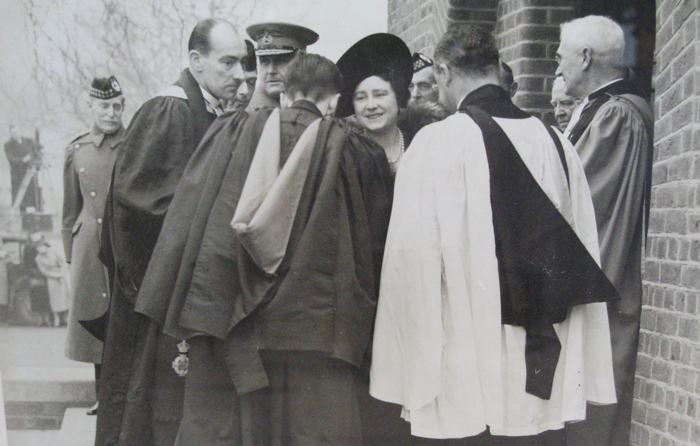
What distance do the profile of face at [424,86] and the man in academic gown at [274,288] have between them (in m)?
1.43

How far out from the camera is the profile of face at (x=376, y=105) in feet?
10.1

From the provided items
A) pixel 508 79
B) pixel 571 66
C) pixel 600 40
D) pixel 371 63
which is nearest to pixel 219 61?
pixel 371 63

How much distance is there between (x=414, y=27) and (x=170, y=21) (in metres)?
1.63

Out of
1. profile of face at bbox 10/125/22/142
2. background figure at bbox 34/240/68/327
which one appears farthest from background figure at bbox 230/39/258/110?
background figure at bbox 34/240/68/327

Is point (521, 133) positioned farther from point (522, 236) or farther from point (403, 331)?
point (403, 331)

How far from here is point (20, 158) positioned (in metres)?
3.23

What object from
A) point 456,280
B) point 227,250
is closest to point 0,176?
point 227,250

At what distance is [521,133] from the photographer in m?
2.45

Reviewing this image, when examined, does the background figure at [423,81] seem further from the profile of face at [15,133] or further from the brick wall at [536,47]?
the profile of face at [15,133]

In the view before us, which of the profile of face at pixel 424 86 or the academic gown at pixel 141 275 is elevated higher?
the profile of face at pixel 424 86

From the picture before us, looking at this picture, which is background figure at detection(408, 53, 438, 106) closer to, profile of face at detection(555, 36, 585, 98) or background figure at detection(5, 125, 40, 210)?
profile of face at detection(555, 36, 585, 98)

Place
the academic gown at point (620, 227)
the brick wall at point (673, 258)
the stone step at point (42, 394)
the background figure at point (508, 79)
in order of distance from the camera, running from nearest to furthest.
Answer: the brick wall at point (673, 258) → the academic gown at point (620, 227) → the stone step at point (42, 394) → the background figure at point (508, 79)

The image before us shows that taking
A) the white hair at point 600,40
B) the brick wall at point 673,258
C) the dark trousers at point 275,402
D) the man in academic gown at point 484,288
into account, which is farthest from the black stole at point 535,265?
the white hair at point 600,40

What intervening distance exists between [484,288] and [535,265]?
212mm
